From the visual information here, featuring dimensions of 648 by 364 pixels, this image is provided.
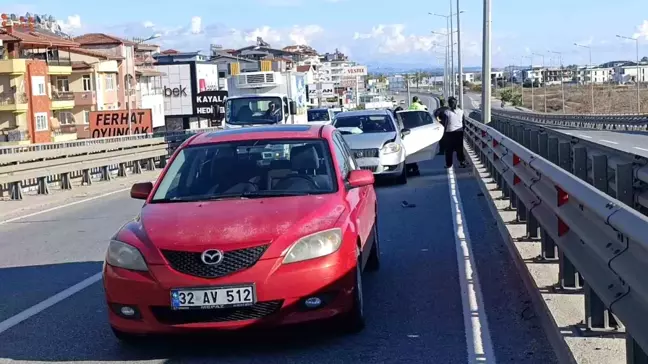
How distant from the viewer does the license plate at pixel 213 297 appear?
5.96 meters

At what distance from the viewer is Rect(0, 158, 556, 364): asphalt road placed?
20.4ft

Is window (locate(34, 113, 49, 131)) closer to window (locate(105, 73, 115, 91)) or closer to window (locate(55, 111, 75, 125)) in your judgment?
window (locate(55, 111, 75, 125))

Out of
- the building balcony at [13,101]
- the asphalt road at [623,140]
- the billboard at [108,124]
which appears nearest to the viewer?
the asphalt road at [623,140]

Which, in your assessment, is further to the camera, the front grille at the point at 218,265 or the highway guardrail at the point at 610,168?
the highway guardrail at the point at 610,168

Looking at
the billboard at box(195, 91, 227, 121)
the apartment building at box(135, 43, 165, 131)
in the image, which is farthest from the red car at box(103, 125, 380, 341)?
the apartment building at box(135, 43, 165, 131)

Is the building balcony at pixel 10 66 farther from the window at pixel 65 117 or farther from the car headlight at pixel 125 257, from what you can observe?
the car headlight at pixel 125 257

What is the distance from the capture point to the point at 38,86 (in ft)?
215

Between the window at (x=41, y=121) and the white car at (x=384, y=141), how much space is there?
47.3 m

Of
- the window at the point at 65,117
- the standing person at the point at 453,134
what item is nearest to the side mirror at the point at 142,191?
the standing person at the point at 453,134

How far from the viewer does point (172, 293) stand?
5.99 meters

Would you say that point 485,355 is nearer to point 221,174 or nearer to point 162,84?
point 221,174

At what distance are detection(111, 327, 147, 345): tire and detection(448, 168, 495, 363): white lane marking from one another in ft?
7.31

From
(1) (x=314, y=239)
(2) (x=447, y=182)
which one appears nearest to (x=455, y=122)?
(2) (x=447, y=182)

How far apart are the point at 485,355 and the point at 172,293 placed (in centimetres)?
203
